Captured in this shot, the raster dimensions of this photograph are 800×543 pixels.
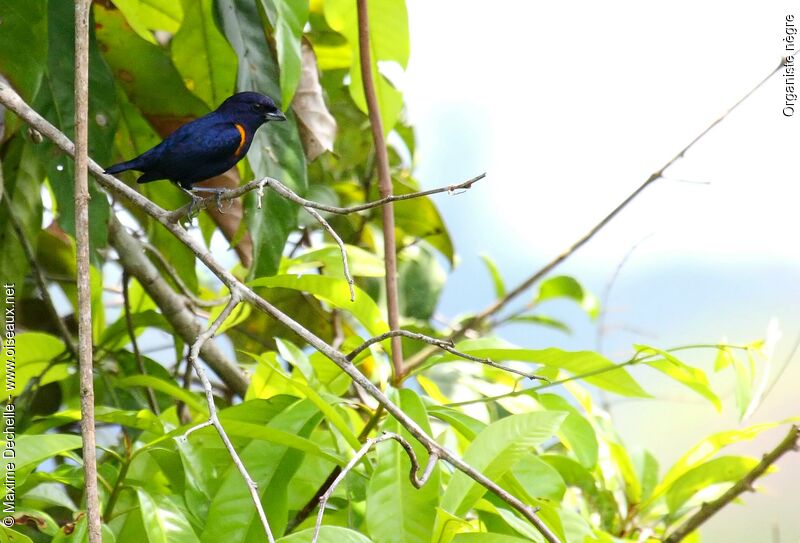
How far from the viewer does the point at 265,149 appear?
219 centimetres

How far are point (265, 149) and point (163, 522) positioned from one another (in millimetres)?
874

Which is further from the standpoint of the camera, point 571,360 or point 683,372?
point 683,372

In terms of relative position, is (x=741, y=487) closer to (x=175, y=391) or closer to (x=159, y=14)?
(x=175, y=391)

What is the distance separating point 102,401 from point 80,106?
1394mm

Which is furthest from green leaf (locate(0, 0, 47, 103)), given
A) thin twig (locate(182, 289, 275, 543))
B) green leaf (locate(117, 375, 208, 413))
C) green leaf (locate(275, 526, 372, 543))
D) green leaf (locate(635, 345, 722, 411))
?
green leaf (locate(635, 345, 722, 411))

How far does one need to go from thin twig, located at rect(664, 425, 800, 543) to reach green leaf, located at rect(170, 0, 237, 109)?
1.48 meters

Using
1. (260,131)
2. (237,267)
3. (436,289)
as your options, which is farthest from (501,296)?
(260,131)

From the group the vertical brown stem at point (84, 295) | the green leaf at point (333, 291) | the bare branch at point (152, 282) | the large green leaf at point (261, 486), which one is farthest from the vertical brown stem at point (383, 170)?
the vertical brown stem at point (84, 295)

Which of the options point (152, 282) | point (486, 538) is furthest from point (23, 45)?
point (486, 538)

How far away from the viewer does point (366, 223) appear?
3.50 metres

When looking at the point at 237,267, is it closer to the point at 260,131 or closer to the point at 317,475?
the point at 260,131

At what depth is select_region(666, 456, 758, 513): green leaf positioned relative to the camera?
2.56 meters

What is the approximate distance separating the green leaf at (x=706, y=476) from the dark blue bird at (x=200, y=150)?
1.49 m

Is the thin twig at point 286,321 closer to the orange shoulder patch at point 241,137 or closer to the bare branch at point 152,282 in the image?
the orange shoulder patch at point 241,137
